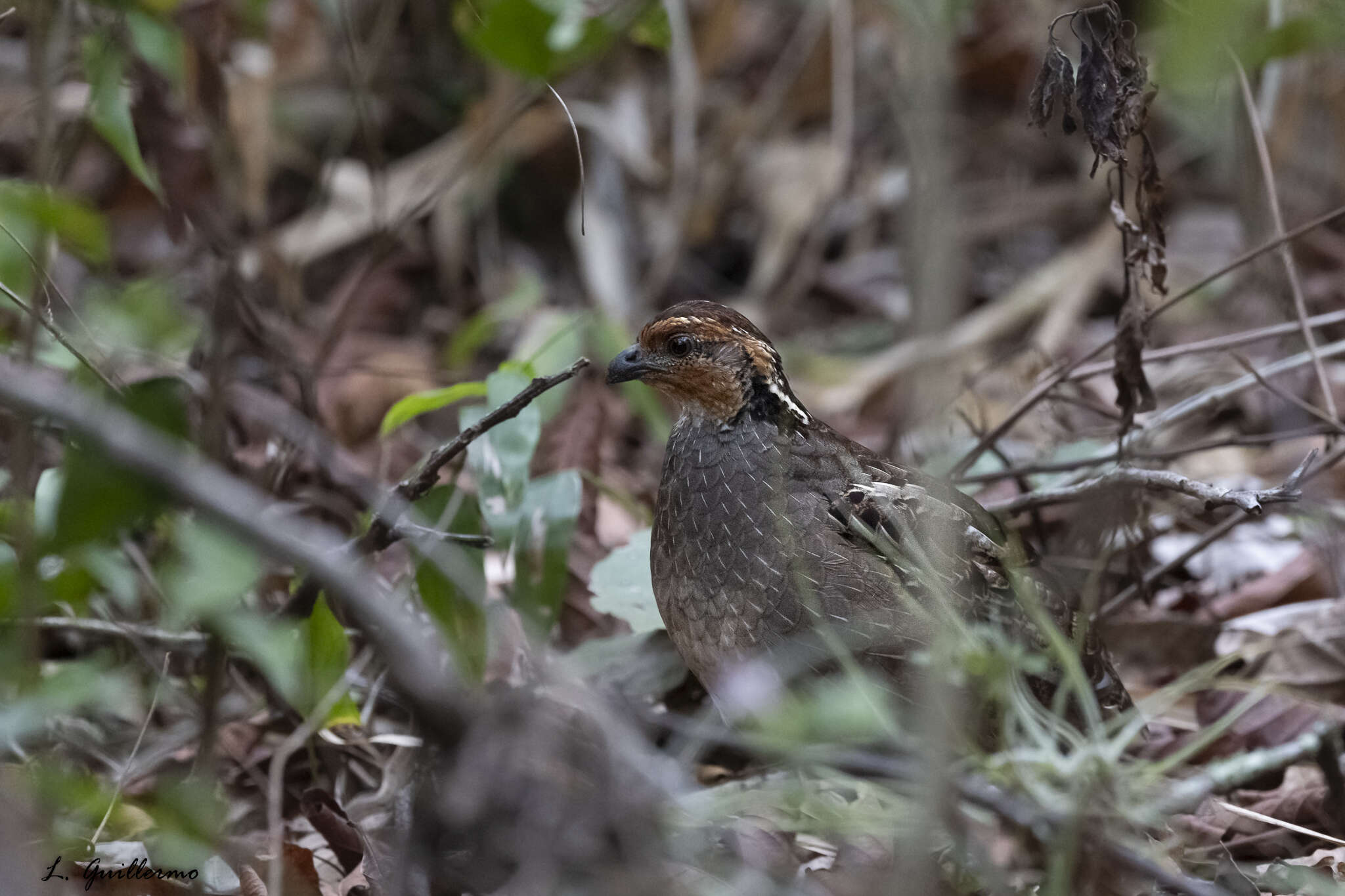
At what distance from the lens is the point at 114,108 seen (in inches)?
138

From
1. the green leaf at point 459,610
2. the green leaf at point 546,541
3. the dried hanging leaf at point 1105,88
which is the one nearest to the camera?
the dried hanging leaf at point 1105,88

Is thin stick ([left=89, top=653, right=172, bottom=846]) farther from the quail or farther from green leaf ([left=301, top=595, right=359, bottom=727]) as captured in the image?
the quail

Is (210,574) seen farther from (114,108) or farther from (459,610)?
(114,108)

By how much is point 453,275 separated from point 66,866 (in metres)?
4.53

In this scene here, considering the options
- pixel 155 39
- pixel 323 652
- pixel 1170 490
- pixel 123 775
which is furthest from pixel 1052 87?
pixel 155 39

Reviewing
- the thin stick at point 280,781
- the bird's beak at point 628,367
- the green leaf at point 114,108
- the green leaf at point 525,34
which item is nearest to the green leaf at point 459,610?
the thin stick at point 280,781

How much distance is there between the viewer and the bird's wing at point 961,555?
279cm

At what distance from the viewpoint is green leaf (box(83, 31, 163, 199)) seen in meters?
3.15

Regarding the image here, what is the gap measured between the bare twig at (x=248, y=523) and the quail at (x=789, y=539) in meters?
1.28

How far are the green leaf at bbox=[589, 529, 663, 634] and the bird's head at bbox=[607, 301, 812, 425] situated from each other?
0.48 meters

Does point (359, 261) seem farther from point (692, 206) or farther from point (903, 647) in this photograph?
point (903, 647)

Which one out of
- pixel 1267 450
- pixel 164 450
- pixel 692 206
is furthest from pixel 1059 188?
pixel 164 450

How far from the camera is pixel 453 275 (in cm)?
655

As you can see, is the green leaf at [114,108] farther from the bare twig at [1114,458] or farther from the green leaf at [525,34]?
the bare twig at [1114,458]
